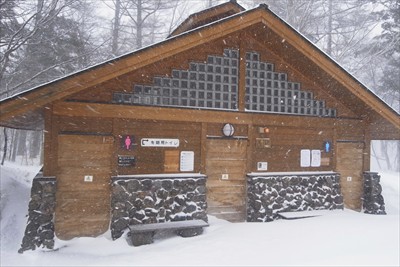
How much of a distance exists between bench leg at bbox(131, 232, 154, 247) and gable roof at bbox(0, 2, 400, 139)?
376cm

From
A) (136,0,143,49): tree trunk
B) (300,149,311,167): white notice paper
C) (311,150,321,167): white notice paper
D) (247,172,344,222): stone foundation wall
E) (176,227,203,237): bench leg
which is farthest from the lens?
(136,0,143,49): tree trunk

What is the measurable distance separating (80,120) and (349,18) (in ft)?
67.8

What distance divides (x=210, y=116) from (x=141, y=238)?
12.6ft

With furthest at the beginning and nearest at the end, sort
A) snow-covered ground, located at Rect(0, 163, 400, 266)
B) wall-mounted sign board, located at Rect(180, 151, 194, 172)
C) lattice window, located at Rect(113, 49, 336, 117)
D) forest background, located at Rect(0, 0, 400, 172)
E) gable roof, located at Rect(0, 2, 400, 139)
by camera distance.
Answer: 1. forest background, located at Rect(0, 0, 400, 172)
2. wall-mounted sign board, located at Rect(180, 151, 194, 172)
3. lattice window, located at Rect(113, 49, 336, 117)
4. gable roof, located at Rect(0, 2, 400, 139)
5. snow-covered ground, located at Rect(0, 163, 400, 266)

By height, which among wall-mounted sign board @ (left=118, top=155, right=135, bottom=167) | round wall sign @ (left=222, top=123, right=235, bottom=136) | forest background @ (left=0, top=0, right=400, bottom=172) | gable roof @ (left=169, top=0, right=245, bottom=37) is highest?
forest background @ (left=0, top=0, right=400, bottom=172)

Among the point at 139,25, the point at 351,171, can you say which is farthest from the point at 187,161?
the point at 139,25

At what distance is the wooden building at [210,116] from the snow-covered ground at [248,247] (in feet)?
3.18

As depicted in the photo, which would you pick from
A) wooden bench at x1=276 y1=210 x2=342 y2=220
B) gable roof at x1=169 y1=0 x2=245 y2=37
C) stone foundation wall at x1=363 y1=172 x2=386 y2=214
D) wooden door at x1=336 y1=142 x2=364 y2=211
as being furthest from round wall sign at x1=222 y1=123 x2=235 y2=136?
stone foundation wall at x1=363 y1=172 x2=386 y2=214

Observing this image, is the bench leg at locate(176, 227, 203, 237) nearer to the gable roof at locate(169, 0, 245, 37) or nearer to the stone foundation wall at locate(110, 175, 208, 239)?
the stone foundation wall at locate(110, 175, 208, 239)

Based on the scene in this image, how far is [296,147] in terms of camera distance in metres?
10.9

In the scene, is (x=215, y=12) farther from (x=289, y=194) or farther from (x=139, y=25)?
(x=139, y=25)

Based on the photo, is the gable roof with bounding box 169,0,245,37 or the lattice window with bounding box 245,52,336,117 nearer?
the lattice window with bounding box 245,52,336,117

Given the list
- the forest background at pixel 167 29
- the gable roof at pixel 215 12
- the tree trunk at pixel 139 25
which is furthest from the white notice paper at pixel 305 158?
the tree trunk at pixel 139 25

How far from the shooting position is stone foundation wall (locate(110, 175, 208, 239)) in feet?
28.2
